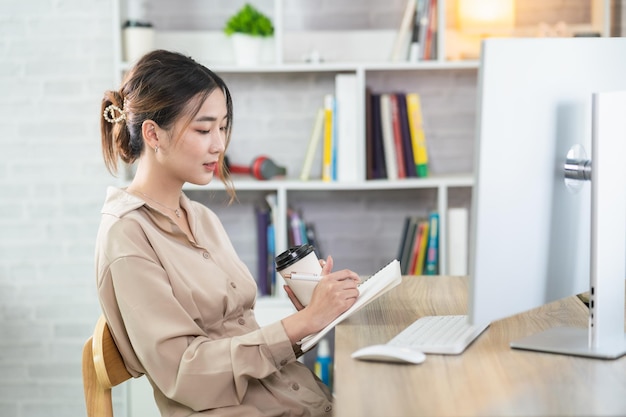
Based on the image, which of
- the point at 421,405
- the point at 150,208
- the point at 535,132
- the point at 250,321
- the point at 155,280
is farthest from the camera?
the point at 250,321

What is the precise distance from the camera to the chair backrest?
1441 millimetres

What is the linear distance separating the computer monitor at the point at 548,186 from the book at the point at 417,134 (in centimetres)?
170

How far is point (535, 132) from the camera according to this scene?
4.02ft

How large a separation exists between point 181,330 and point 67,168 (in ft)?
6.47

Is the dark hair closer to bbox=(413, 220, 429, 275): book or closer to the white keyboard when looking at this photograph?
the white keyboard

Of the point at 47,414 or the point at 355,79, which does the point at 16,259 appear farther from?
the point at 355,79

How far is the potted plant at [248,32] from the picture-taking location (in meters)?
3.01

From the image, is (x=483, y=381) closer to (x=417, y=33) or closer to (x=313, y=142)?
(x=313, y=142)

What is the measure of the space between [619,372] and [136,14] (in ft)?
8.02

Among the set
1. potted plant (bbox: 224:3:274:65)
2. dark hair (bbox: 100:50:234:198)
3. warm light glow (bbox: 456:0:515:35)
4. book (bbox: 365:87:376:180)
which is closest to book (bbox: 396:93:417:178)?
book (bbox: 365:87:376:180)

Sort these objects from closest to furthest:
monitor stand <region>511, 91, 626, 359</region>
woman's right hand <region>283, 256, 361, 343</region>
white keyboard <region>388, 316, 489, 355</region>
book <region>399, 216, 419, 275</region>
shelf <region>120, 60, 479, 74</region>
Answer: monitor stand <region>511, 91, 626, 359</region>, white keyboard <region>388, 316, 489, 355</region>, woman's right hand <region>283, 256, 361, 343</region>, shelf <region>120, 60, 479, 74</region>, book <region>399, 216, 419, 275</region>

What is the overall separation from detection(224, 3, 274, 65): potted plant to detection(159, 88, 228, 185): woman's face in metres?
1.35

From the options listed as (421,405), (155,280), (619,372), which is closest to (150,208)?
(155,280)

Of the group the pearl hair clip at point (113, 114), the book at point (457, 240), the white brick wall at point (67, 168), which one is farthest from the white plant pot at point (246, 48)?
the pearl hair clip at point (113, 114)
